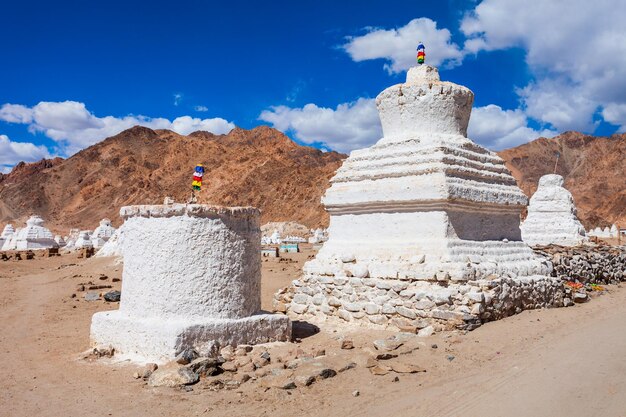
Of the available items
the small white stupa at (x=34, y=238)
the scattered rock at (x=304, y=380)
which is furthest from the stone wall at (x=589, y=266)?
the small white stupa at (x=34, y=238)

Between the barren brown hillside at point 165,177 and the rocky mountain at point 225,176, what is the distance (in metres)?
0.15

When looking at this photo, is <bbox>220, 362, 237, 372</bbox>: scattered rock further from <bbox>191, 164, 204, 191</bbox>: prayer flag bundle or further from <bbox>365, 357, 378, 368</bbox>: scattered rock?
<bbox>191, 164, 204, 191</bbox>: prayer flag bundle

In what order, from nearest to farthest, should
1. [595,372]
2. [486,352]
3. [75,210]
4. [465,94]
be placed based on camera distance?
[595,372] < [486,352] < [465,94] < [75,210]

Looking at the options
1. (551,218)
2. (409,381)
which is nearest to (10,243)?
(551,218)

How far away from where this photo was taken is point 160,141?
3718 inches

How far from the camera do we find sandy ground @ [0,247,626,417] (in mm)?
4254

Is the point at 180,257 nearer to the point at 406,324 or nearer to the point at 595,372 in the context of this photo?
the point at 406,324

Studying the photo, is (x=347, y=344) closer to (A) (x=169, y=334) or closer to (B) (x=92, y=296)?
(A) (x=169, y=334)

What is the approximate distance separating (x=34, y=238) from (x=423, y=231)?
28047 millimetres

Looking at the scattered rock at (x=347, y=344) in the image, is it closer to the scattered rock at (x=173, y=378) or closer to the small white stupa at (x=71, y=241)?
the scattered rock at (x=173, y=378)

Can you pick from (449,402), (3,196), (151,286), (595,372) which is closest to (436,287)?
(595,372)

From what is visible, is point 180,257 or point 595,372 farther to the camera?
point 180,257

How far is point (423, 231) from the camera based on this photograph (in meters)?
7.89

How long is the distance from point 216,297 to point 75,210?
84.7 metres
